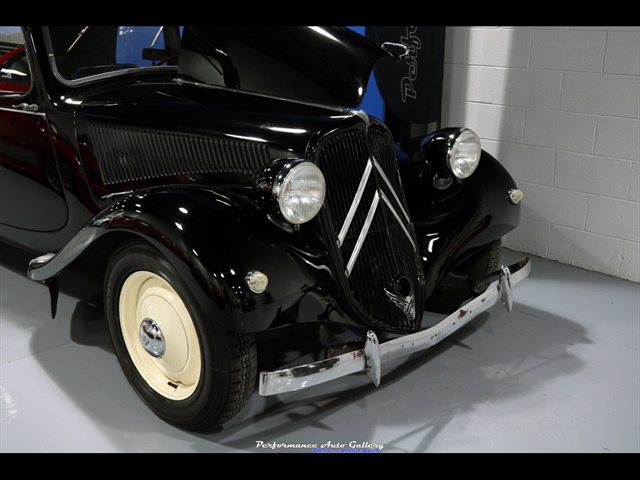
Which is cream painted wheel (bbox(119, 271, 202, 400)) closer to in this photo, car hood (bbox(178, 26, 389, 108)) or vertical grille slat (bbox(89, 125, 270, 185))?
vertical grille slat (bbox(89, 125, 270, 185))

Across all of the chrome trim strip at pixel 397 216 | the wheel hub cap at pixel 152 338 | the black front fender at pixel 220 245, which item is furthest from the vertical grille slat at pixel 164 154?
the wheel hub cap at pixel 152 338

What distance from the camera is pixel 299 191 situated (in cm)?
229

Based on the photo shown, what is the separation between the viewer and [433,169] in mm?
3123

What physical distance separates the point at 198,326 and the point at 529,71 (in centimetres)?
295

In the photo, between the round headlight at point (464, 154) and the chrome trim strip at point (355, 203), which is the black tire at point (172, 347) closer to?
the chrome trim strip at point (355, 203)

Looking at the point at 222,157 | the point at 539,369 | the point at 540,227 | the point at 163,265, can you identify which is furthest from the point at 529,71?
the point at 163,265

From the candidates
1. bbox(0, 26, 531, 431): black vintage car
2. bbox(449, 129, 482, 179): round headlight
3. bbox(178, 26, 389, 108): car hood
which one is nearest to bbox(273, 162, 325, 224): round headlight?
bbox(0, 26, 531, 431): black vintage car

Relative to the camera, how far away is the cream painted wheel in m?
2.37

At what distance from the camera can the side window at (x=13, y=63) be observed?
3178mm

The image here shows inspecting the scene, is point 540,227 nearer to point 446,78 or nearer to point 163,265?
point 446,78

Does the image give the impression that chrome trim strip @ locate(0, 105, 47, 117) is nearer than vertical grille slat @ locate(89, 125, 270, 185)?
No

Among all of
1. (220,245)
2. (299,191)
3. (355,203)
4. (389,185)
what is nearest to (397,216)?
(389,185)

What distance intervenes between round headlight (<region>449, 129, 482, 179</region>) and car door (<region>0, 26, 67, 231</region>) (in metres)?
1.82

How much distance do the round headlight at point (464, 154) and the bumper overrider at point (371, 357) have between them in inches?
20.2
